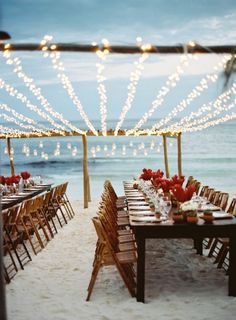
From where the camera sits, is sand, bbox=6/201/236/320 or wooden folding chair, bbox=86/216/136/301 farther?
wooden folding chair, bbox=86/216/136/301

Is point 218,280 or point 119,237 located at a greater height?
point 119,237

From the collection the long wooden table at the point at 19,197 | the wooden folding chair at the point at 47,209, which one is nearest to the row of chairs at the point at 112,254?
the long wooden table at the point at 19,197

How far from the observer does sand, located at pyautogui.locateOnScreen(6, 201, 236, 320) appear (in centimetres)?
476

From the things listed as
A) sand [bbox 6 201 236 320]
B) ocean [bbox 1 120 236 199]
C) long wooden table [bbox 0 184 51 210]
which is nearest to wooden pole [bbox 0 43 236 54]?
sand [bbox 6 201 236 320]

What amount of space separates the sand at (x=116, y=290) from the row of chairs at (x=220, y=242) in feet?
0.46

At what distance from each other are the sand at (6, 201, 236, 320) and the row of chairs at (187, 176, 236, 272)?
0.46 ft

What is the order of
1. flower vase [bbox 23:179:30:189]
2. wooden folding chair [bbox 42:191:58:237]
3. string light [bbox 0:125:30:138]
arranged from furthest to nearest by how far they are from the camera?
string light [bbox 0:125:30:138]
flower vase [bbox 23:179:30:189]
wooden folding chair [bbox 42:191:58:237]

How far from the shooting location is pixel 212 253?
691cm

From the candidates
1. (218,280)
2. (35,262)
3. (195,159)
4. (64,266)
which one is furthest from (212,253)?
(195,159)

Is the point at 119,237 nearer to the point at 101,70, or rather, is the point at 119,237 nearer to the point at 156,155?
the point at 101,70

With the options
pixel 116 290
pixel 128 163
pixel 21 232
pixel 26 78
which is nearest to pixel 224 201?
pixel 116 290

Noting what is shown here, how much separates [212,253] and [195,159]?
96.7 feet

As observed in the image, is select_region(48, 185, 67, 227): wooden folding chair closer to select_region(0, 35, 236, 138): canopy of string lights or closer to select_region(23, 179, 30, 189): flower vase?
select_region(23, 179, 30, 189): flower vase

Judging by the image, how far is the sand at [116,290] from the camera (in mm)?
4758
